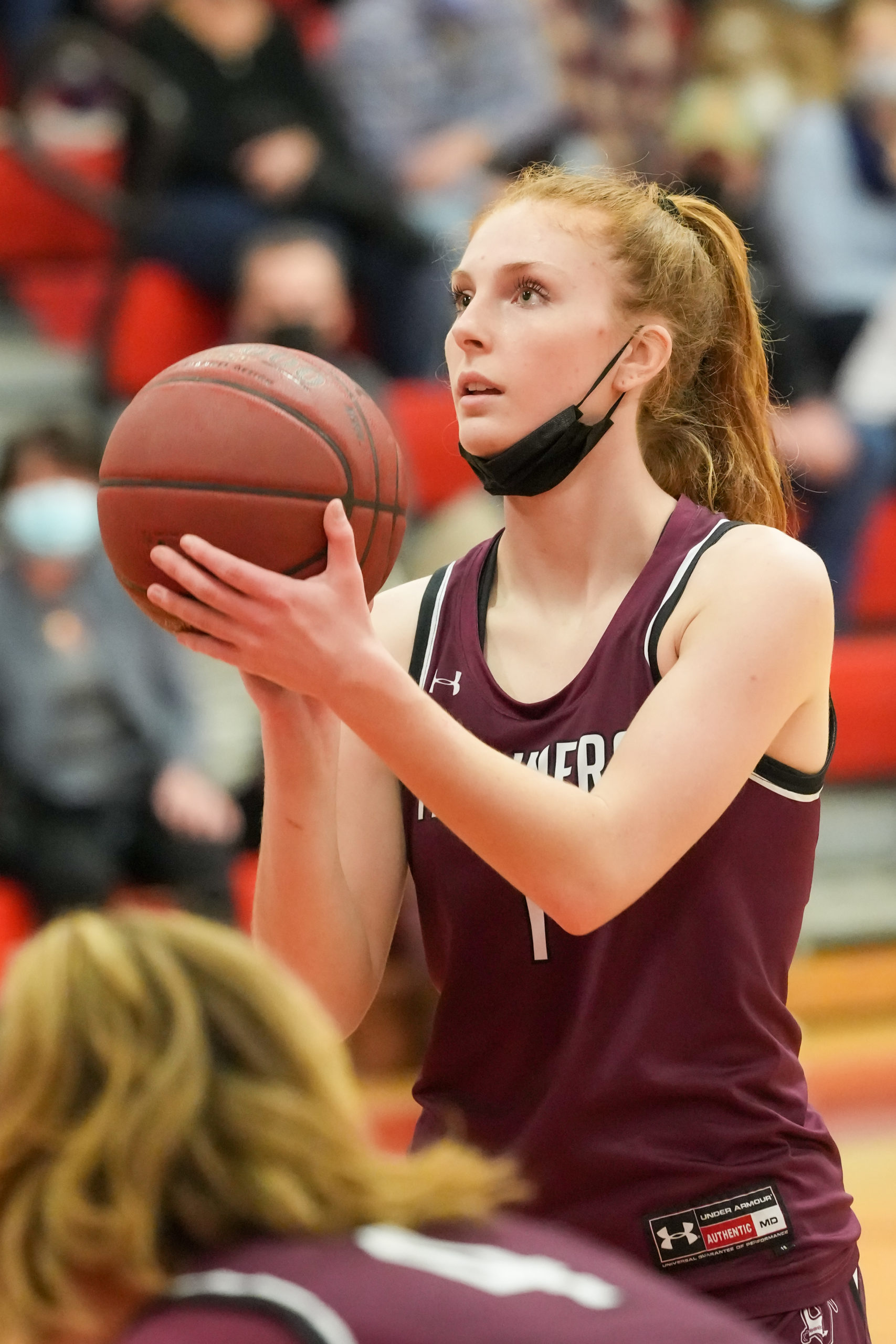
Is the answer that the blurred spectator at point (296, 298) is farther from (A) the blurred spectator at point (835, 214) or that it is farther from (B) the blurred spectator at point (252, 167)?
(A) the blurred spectator at point (835, 214)

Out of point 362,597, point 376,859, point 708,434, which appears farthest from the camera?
point 708,434

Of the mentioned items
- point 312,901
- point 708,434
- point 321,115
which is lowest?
point 312,901

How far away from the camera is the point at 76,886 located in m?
4.72

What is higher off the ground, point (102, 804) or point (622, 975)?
point (102, 804)

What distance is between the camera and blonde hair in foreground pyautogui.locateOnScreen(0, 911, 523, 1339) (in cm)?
119

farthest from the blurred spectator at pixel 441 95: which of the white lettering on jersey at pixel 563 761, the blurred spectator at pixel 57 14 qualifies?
the white lettering on jersey at pixel 563 761

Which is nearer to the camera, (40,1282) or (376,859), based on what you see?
(40,1282)

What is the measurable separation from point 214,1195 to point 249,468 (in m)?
0.84

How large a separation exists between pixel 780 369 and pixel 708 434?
4531 mm

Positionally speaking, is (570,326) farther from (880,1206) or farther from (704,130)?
(704,130)

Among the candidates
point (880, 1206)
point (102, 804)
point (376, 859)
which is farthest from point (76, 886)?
point (376, 859)

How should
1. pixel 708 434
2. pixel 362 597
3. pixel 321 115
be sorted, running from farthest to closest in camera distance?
pixel 321 115 < pixel 708 434 < pixel 362 597

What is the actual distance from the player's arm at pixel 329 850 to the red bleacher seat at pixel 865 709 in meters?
4.43

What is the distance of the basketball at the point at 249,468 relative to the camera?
182 centimetres
